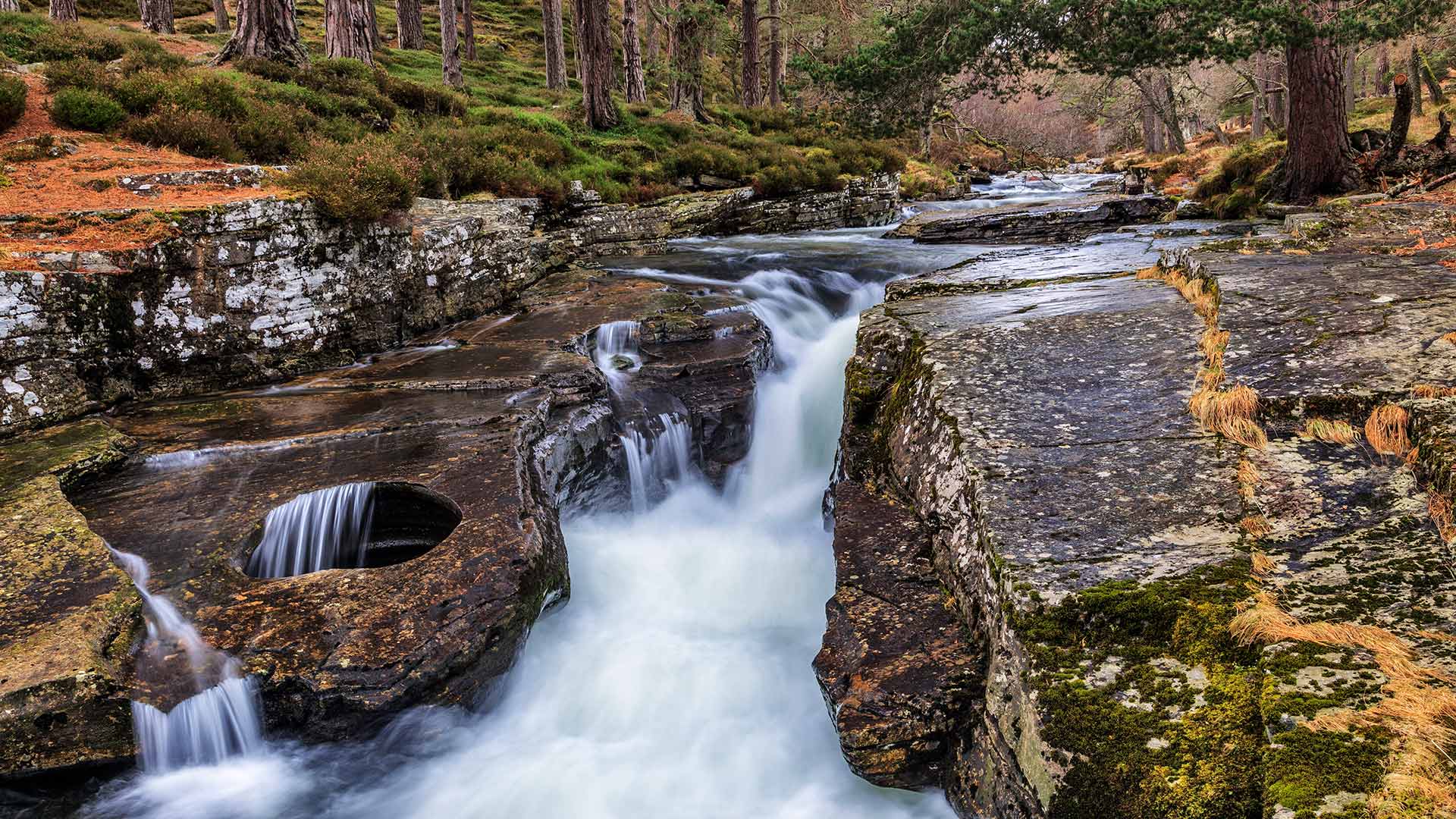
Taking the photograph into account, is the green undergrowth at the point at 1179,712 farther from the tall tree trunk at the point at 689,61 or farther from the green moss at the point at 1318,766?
the tall tree trunk at the point at 689,61

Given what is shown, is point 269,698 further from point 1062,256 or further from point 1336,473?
point 1062,256

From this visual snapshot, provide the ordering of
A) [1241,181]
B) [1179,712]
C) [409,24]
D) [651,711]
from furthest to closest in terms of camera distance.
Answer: [409,24]
[1241,181]
[651,711]
[1179,712]

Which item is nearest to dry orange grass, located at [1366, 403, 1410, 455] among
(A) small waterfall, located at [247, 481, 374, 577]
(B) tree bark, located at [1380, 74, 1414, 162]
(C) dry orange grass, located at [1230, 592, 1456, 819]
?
(C) dry orange grass, located at [1230, 592, 1456, 819]

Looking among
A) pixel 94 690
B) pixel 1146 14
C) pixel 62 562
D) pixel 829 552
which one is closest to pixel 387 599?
pixel 94 690

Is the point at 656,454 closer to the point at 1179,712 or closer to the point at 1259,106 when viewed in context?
the point at 1179,712

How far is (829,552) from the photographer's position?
609cm

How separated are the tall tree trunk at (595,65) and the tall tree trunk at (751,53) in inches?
291

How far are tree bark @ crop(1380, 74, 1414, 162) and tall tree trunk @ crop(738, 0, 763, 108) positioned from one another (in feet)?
57.5

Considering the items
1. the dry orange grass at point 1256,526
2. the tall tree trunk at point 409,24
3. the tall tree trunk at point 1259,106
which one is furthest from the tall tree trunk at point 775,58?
the dry orange grass at point 1256,526

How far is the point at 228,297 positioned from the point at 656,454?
4.74 m

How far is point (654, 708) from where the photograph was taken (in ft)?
16.0

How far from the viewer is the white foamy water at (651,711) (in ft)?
13.3

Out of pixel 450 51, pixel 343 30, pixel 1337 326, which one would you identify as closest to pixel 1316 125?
pixel 1337 326

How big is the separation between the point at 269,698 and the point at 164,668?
0.54m
